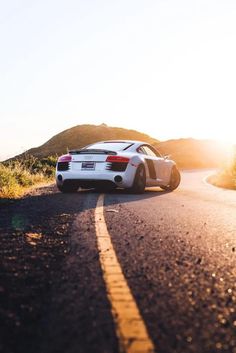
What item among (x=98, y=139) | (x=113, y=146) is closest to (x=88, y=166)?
(x=113, y=146)

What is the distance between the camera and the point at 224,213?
777 cm

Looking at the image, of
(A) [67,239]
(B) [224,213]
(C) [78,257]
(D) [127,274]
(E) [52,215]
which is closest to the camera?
(D) [127,274]

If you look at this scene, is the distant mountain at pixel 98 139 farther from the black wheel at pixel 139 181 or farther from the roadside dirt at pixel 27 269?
the roadside dirt at pixel 27 269

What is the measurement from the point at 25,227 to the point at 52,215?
118 centimetres

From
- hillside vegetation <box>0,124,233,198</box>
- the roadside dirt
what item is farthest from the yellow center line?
hillside vegetation <box>0,124,233,198</box>

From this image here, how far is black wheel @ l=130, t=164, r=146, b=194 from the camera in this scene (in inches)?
455

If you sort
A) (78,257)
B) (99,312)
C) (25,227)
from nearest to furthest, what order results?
(99,312) < (78,257) < (25,227)

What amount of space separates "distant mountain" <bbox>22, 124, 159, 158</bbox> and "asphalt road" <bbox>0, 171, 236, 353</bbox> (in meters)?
92.1

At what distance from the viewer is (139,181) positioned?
38.3 feet

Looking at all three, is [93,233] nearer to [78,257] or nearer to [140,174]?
[78,257]

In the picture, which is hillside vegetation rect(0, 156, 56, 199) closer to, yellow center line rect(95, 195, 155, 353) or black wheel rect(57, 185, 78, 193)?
black wheel rect(57, 185, 78, 193)

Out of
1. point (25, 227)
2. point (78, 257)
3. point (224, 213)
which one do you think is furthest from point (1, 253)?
point (224, 213)

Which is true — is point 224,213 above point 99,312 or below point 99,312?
below

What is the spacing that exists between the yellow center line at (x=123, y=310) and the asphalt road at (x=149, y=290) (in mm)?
31
